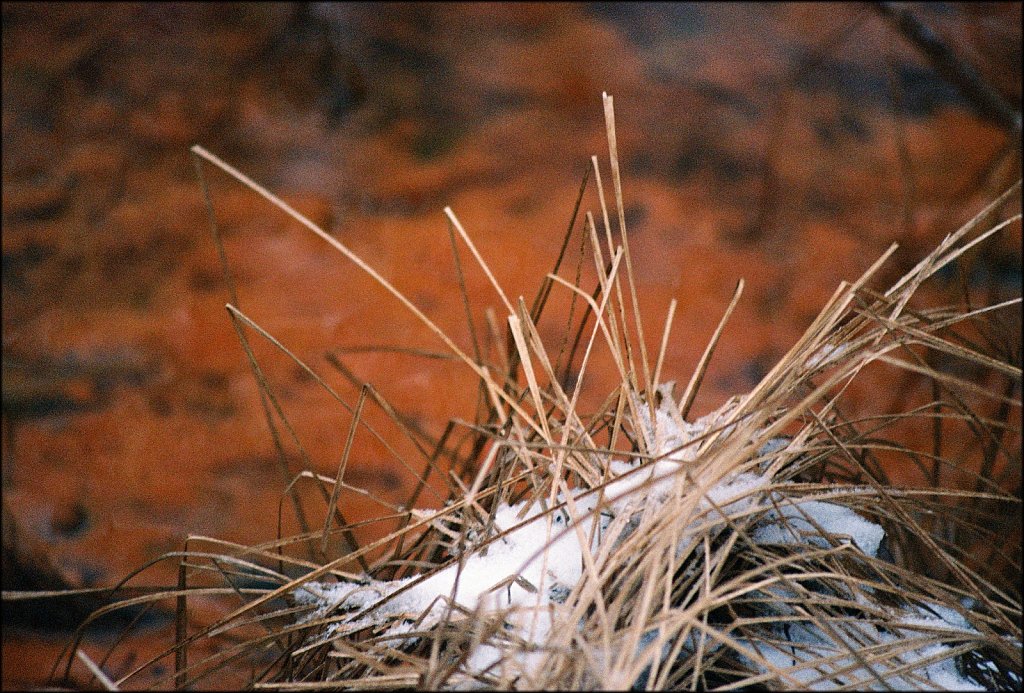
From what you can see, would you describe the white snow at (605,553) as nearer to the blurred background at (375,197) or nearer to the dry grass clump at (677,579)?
the dry grass clump at (677,579)

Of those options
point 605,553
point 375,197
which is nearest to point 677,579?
point 605,553

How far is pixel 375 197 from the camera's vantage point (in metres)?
1.15

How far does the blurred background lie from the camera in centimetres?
92

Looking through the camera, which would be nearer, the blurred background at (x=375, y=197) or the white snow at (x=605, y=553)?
the white snow at (x=605, y=553)

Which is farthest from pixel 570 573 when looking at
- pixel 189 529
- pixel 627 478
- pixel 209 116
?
pixel 209 116

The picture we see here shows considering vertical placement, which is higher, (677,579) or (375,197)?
(677,579)

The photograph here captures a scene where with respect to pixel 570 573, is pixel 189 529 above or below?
below

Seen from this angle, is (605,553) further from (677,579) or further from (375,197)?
(375,197)

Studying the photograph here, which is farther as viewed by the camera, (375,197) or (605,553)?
(375,197)

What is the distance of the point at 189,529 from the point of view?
0.86 metres

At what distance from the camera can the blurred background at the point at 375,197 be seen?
0.92 meters

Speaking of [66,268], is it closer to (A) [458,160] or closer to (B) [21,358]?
(B) [21,358]

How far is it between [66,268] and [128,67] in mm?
379

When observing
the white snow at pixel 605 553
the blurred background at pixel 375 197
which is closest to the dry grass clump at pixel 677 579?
the white snow at pixel 605 553
